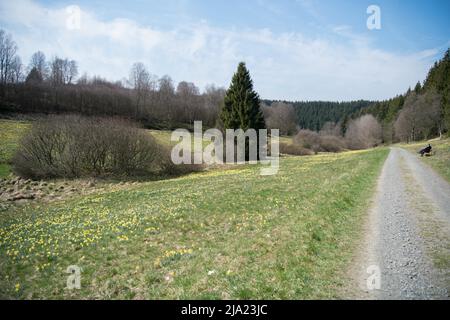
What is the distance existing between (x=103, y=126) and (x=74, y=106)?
65.2 metres

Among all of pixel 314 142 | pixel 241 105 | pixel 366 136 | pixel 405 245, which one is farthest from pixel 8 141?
pixel 366 136

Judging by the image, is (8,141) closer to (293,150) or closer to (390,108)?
(293,150)

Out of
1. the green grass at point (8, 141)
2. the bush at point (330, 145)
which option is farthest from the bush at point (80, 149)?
the bush at point (330, 145)

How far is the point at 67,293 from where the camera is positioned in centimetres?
748

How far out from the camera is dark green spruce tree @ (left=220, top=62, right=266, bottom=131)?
45469 millimetres

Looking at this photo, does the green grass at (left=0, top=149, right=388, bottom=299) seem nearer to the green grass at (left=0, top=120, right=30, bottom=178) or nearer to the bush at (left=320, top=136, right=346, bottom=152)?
the green grass at (left=0, top=120, right=30, bottom=178)

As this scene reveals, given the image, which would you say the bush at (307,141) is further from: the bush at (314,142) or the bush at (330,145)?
the bush at (330,145)

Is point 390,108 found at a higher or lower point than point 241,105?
higher

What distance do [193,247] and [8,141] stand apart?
160 feet

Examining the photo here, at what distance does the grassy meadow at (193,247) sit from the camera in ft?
23.8

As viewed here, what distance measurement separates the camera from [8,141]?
45438 millimetres

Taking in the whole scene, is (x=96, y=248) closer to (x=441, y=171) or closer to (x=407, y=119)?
(x=441, y=171)

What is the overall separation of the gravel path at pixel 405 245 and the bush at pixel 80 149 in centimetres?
2866

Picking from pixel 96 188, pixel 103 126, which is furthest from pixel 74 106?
pixel 96 188
